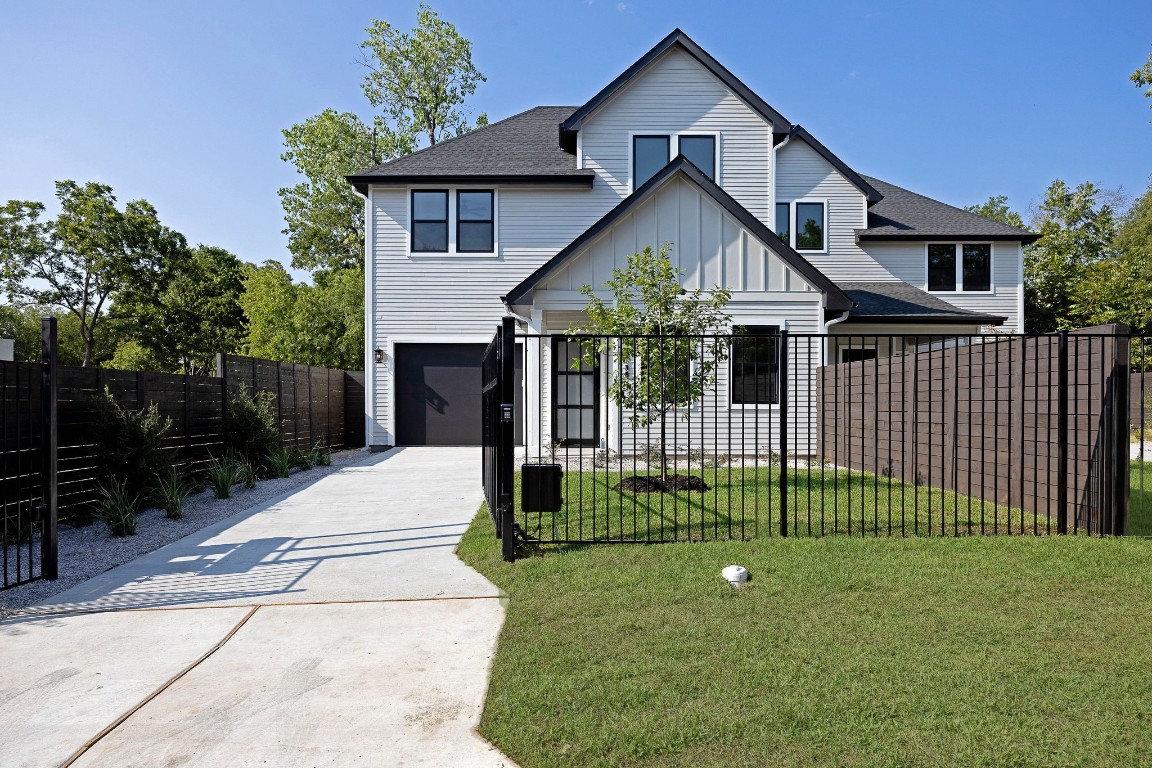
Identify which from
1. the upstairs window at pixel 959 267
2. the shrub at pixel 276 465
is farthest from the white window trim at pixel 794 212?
the shrub at pixel 276 465

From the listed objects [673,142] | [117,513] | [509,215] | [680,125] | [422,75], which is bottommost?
[117,513]

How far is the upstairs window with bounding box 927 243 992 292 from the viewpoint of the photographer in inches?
687

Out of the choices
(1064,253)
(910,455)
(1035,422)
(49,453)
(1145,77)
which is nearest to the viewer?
(49,453)

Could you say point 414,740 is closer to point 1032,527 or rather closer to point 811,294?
point 1032,527

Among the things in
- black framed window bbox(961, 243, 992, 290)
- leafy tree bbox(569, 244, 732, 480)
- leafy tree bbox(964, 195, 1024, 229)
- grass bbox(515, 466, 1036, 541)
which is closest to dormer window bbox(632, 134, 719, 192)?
black framed window bbox(961, 243, 992, 290)

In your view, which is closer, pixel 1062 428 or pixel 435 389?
pixel 1062 428

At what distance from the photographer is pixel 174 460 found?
9008 mm

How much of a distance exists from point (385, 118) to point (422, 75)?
2447mm

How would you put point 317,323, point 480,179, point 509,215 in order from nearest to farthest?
point 480,179 < point 509,215 < point 317,323

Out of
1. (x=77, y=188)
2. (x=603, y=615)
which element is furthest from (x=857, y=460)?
(x=77, y=188)

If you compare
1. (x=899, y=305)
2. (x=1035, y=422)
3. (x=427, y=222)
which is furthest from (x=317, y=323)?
(x=1035, y=422)

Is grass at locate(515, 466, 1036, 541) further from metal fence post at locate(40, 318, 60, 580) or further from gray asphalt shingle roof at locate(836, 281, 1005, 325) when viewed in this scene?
gray asphalt shingle roof at locate(836, 281, 1005, 325)

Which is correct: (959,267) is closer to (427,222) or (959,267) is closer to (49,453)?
(427,222)

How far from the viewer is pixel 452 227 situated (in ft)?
51.6
